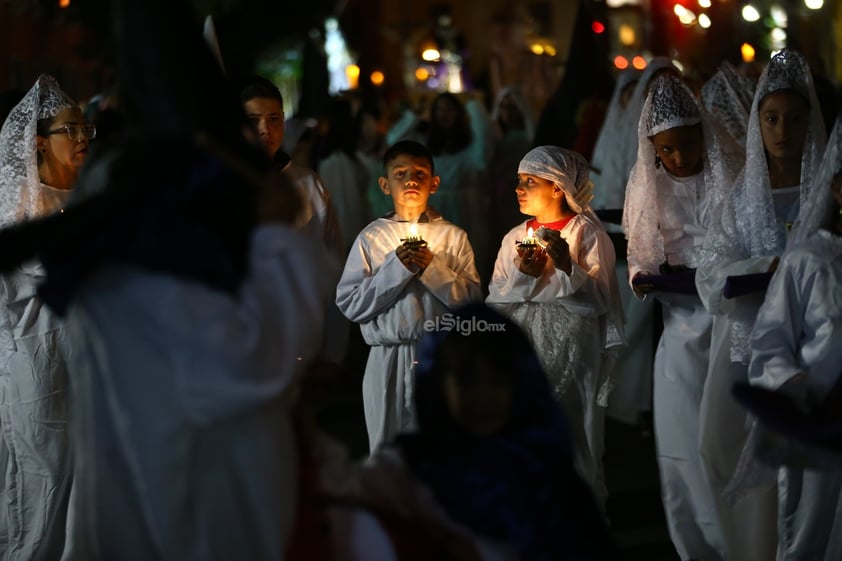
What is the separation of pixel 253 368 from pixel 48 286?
67 cm

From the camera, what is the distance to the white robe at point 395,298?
24.0ft

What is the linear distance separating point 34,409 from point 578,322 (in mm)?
2854

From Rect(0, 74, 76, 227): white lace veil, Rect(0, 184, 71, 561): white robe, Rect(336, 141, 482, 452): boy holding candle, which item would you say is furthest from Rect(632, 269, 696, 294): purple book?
Rect(0, 74, 76, 227): white lace veil

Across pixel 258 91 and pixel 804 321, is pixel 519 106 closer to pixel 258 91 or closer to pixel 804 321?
pixel 258 91

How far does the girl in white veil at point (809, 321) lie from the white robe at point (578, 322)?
1.75 meters

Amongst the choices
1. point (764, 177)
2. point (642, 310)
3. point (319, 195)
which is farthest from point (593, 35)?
point (764, 177)

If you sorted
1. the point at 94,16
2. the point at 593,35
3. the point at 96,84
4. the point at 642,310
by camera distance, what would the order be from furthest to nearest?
the point at 94,16, the point at 96,84, the point at 593,35, the point at 642,310

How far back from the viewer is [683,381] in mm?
6941

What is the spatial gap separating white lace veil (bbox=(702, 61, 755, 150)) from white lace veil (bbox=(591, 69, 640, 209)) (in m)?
2.87

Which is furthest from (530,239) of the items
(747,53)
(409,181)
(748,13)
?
(748,13)

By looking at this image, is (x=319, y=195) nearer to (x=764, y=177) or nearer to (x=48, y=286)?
(x=764, y=177)

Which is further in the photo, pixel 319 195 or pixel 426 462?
pixel 319 195

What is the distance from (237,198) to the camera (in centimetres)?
392

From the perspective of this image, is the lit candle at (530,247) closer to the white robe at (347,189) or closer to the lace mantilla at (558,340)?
the lace mantilla at (558,340)
